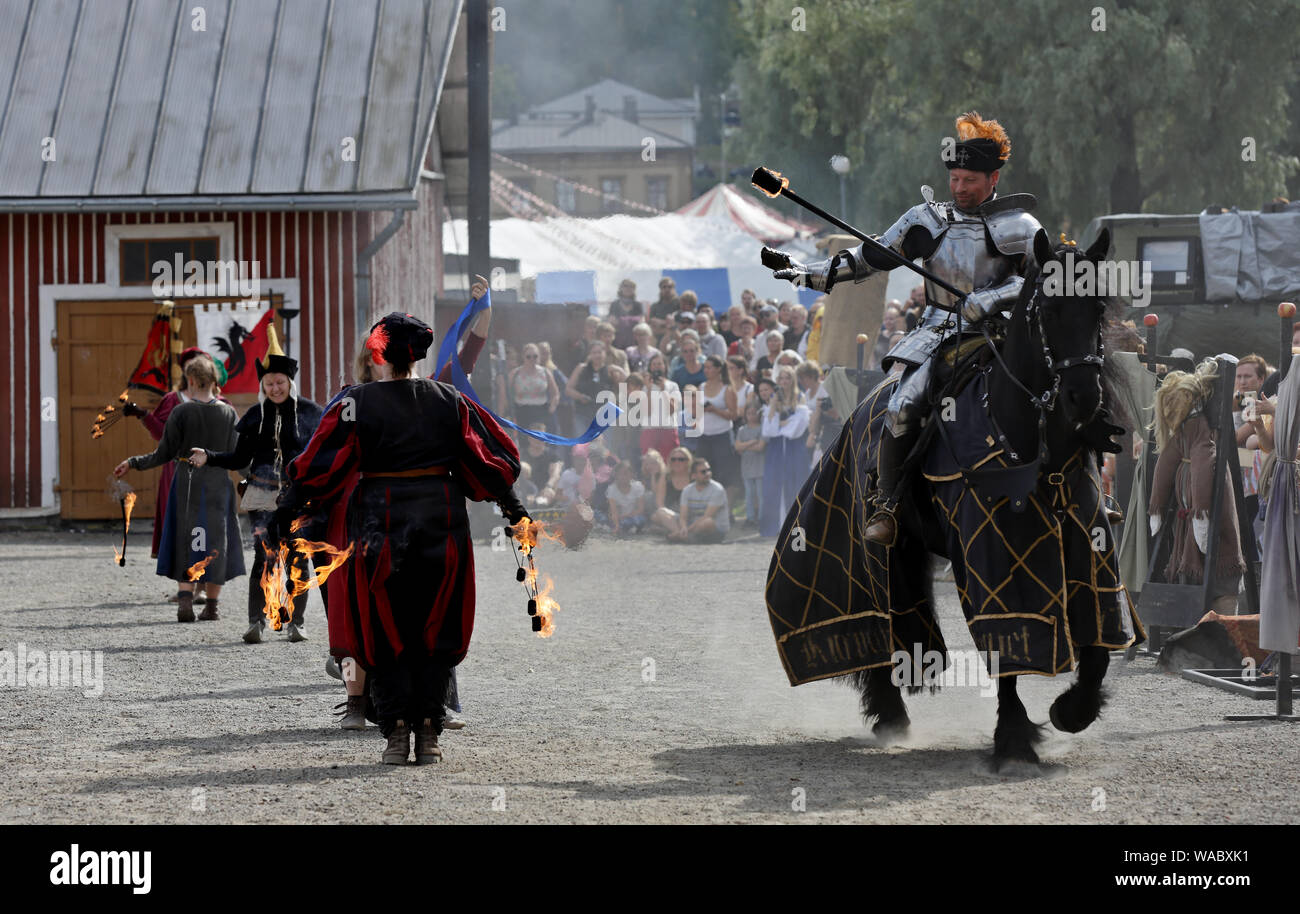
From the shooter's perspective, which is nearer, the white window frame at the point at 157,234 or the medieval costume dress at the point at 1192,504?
the medieval costume dress at the point at 1192,504

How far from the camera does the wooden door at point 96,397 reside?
1936 centimetres

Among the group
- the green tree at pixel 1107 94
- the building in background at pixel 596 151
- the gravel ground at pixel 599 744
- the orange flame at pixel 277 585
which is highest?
the building in background at pixel 596 151

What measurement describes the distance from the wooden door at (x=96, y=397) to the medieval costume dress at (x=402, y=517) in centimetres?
1217

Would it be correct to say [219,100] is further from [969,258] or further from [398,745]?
[969,258]

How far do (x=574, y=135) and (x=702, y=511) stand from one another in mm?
→ 72328

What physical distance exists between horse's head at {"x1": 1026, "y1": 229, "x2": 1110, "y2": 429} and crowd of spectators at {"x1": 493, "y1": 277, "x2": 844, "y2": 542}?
414 inches

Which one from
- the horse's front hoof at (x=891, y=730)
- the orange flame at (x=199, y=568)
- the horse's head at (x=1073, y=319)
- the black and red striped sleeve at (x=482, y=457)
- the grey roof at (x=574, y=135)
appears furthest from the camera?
the grey roof at (x=574, y=135)

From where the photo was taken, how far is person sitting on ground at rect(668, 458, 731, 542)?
1795cm

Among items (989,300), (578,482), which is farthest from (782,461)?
(989,300)

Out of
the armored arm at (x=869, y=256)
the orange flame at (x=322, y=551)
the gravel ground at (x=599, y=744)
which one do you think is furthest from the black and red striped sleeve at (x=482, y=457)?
the armored arm at (x=869, y=256)

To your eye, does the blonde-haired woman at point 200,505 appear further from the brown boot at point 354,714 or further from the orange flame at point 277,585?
the orange flame at point 277,585

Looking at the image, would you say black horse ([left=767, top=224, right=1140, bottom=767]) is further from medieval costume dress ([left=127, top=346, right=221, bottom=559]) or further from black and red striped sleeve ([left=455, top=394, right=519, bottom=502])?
medieval costume dress ([left=127, top=346, right=221, bottom=559])

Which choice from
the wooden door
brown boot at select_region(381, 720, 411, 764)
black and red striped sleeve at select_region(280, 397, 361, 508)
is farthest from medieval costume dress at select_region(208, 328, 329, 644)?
the wooden door
